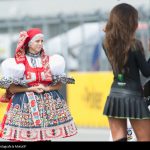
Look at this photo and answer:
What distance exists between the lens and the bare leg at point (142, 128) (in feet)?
17.4

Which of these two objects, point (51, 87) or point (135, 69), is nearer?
point (135, 69)

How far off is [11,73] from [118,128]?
977 millimetres

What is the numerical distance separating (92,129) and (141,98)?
725cm

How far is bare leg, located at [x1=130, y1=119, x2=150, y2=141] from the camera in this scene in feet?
17.4

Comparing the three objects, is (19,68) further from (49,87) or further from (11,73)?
(49,87)

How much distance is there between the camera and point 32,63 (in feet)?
18.7

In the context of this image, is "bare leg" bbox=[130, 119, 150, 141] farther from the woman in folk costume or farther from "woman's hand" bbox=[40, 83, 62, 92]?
"woman's hand" bbox=[40, 83, 62, 92]

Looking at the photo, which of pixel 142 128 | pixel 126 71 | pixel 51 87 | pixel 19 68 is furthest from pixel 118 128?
pixel 19 68

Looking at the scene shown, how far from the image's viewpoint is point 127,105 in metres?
5.29

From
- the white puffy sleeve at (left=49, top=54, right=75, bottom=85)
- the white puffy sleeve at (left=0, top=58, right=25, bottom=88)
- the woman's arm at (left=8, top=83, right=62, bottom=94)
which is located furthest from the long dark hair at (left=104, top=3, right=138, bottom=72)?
the white puffy sleeve at (left=0, top=58, right=25, bottom=88)

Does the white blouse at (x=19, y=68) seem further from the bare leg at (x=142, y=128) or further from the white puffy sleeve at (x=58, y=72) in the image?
the bare leg at (x=142, y=128)

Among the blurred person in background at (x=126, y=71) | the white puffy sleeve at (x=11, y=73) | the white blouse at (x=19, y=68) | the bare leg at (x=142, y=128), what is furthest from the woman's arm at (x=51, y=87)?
the bare leg at (x=142, y=128)

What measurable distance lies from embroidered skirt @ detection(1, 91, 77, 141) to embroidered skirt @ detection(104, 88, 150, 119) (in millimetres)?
523

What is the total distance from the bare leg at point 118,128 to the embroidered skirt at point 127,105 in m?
0.07
